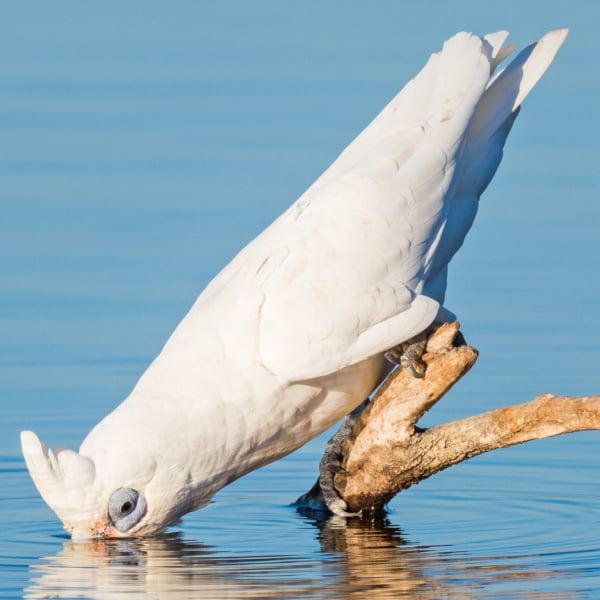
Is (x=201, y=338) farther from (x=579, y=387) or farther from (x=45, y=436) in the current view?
(x=579, y=387)

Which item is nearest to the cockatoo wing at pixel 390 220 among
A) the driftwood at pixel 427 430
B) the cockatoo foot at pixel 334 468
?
the driftwood at pixel 427 430

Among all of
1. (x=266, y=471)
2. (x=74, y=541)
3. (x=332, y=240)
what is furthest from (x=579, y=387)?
(x=74, y=541)

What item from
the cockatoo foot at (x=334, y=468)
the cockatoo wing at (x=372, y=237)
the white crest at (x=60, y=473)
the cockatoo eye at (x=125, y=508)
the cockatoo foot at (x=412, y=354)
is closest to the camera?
the white crest at (x=60, y=473)

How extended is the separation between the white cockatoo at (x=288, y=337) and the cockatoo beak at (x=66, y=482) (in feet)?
0.04

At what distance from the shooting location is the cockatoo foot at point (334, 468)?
15.7m

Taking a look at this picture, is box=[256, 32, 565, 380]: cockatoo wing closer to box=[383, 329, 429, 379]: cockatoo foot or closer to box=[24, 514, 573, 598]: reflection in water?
box=[383, 329, 429, 379]: cockatoo foot

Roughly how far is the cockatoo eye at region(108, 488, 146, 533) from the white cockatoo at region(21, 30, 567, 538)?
0.01 metres

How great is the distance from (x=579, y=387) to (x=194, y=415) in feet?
17.0

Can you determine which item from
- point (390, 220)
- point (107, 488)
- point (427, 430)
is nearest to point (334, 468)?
point (427, 430)

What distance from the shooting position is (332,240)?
15.1 m

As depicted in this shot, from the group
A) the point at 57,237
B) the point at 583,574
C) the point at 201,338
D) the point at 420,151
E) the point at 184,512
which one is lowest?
the point at 583,574

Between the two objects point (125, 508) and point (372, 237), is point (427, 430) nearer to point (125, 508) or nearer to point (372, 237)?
point (372, 237)

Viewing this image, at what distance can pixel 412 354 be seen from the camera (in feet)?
48.8

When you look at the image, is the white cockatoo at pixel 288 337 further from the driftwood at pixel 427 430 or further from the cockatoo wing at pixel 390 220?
the driftwood at pixel 427 430
